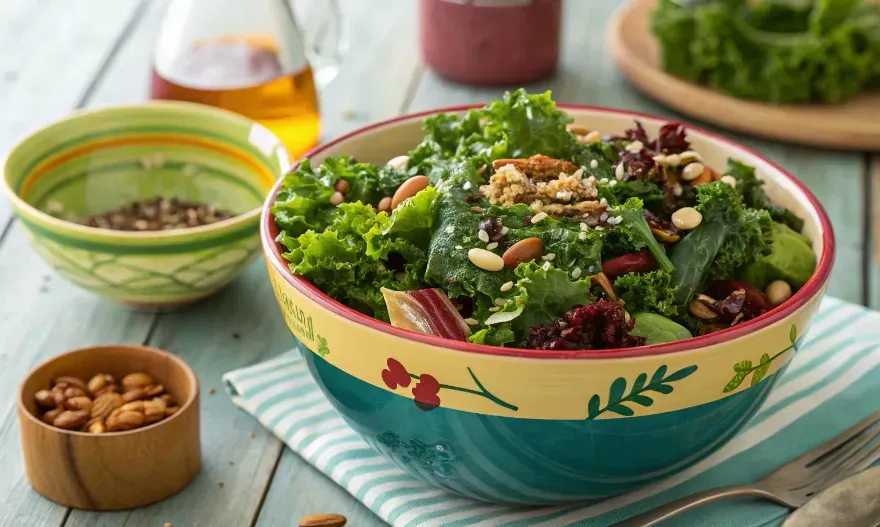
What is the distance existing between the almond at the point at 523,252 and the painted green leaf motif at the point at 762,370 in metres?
0.38

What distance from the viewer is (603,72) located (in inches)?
151

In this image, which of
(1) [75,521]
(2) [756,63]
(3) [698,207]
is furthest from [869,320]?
(1) [75,521]

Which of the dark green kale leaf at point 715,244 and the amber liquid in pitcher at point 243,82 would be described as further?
the amber liquid in pitcher at point 243,82

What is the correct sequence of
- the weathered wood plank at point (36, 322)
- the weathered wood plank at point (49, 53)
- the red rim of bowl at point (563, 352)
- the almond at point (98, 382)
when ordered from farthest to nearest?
the weathered wood plank at point (49, 53), the weathered wood plank at point (36, 322), the almond at point (98, 382), the red rim of bowl at point (563, 352)

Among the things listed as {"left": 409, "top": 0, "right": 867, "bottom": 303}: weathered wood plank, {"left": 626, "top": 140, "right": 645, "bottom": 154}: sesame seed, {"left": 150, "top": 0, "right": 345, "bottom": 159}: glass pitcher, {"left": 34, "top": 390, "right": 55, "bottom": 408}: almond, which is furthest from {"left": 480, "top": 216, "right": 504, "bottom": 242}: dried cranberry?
{"left": 150, "top": 0, "right": 345, "bottom": 159}: glass pitcher

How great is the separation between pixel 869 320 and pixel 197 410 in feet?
4.86

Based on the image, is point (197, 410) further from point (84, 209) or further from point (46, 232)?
point (84, 209)

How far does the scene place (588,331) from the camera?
160cm

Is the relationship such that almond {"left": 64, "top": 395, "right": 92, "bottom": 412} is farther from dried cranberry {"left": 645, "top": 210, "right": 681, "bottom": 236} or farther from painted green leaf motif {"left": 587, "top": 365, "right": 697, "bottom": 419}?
dried cranberry {"left": 645, "top": 210, "right": 681, "bottom": 236}

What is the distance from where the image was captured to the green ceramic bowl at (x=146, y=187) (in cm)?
232

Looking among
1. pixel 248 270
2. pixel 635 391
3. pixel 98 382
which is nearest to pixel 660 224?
pixel 635 391

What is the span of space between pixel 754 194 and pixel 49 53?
2650 millimetres

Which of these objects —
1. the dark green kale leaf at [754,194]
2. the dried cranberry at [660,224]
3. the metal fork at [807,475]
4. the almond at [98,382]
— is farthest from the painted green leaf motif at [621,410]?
the almond at [98,382]

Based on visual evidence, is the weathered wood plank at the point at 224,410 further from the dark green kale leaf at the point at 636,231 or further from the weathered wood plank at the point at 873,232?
the weathered wood plank at the point at 873,232
